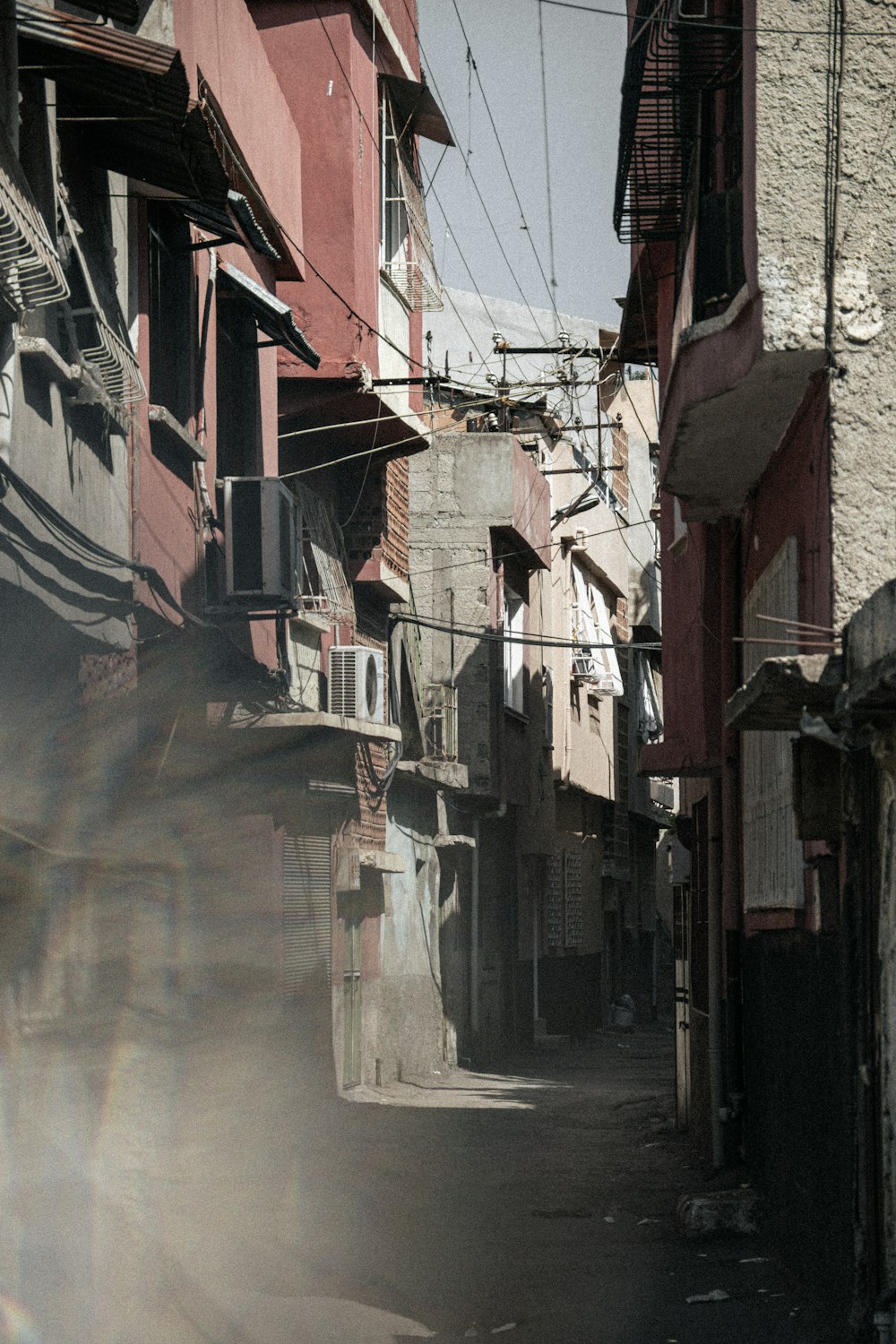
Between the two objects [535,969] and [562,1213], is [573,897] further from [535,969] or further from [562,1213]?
[562,1213]

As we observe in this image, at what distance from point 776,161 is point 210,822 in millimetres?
7795

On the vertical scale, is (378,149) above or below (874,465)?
above

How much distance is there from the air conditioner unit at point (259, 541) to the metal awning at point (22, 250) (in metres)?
4.53

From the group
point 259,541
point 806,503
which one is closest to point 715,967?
point 259,541

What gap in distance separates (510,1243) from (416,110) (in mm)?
12680

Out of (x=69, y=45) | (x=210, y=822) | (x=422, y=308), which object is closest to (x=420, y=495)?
(x=422, y=308)

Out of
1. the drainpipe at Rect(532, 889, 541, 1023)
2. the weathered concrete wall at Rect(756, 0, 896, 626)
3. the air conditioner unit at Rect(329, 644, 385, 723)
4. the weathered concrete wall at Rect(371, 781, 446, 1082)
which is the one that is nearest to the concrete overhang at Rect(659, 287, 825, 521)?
the weathered concrete wall at Rect(756, 0, 896, 626)

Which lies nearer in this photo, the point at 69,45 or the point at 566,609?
the point at 69,45

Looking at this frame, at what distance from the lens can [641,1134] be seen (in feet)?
48.0

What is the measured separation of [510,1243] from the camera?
941 centimetres

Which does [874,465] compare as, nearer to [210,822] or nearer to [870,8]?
[870,8]

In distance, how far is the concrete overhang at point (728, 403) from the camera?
7.64m

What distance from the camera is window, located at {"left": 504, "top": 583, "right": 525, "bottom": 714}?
987 inches

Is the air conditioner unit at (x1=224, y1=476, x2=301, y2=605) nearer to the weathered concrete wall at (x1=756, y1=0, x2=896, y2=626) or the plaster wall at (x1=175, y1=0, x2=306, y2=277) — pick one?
the plaster wall at (x1=175, y1=0, x2=306, y2=277)
